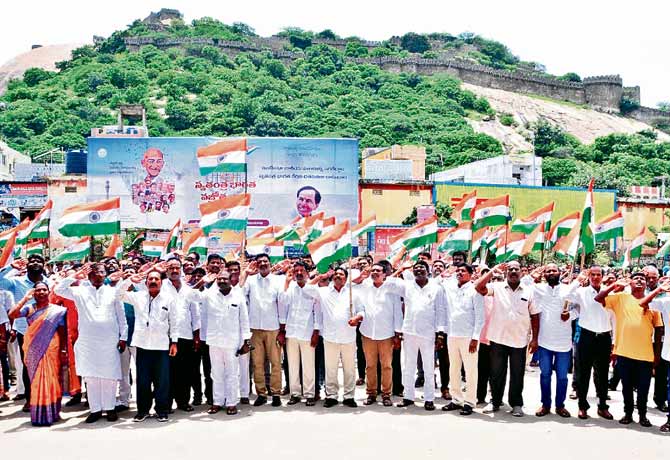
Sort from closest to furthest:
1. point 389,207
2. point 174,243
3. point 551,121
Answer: point 174,243
point 389,207
point 551,121

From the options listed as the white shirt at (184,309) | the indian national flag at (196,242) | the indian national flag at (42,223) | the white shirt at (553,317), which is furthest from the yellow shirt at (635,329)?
the indian national flag at (42,223)

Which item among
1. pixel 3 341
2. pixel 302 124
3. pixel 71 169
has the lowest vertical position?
pixel 3 341

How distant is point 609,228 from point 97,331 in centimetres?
982

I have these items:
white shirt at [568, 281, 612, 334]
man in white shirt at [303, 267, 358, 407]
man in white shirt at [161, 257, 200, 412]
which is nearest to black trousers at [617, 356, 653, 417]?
white shirt at [568, 281, 612, 334]

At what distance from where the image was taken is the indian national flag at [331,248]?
10.2 metres

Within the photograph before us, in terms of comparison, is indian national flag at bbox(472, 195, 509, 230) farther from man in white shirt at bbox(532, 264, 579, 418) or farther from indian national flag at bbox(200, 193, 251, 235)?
Result: man in white shirt at bbox(532, 264, 579, 418)

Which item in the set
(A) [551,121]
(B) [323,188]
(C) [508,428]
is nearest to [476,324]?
(C) [508,428]

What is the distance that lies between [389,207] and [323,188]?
4772mm

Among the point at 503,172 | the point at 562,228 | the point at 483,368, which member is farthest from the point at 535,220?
the point at 503,172

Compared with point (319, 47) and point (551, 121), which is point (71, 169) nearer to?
point (551, 121)

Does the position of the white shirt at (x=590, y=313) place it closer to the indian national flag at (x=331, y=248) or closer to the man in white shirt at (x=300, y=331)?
the indian national flag at (x=331, y=248)

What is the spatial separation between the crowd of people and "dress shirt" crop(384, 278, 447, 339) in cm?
1

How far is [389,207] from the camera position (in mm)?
47344

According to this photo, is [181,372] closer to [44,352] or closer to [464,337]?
[44,352]
